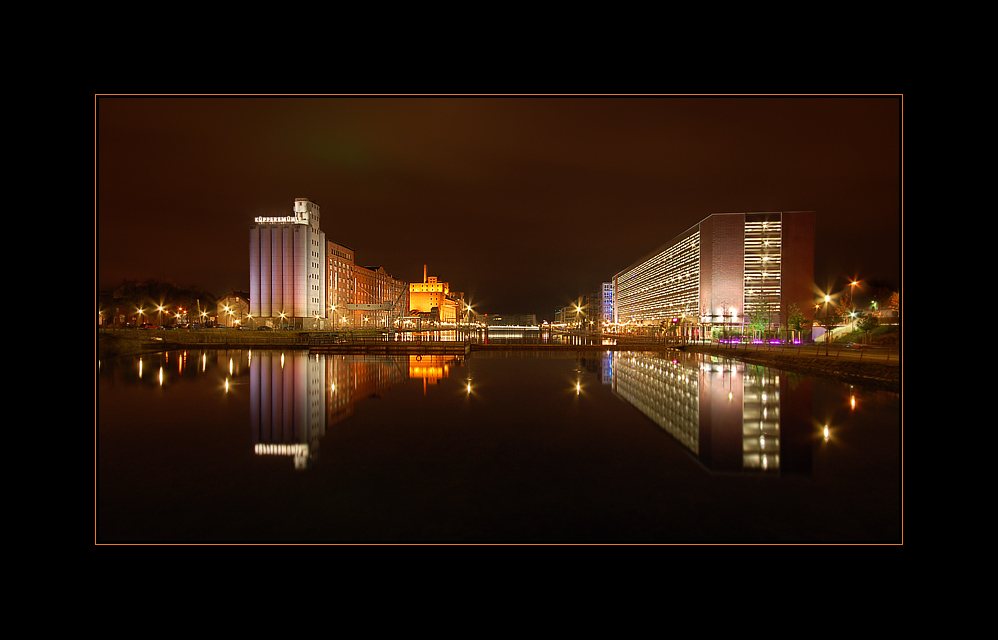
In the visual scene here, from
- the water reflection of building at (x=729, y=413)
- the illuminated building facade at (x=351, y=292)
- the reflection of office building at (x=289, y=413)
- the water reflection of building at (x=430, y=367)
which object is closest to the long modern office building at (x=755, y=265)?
the water reflection of building at (x=430, y=367)

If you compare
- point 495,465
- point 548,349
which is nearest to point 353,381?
point 495,465

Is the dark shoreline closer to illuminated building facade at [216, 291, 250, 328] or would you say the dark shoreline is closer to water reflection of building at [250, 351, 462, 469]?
water reflection of building at [250, 351, 462, 469]

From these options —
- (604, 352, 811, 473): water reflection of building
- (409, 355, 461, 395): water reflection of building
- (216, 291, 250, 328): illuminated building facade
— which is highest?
(216, 291, 250, 328): illuminated building facade

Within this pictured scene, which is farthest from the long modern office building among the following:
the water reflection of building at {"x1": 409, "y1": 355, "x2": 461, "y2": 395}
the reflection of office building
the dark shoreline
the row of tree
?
the row of tree

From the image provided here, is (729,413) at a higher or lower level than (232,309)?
lower

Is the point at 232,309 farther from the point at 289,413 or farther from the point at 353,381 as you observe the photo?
the point at 289,413

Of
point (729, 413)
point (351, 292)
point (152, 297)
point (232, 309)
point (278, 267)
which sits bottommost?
point (729, 413)
